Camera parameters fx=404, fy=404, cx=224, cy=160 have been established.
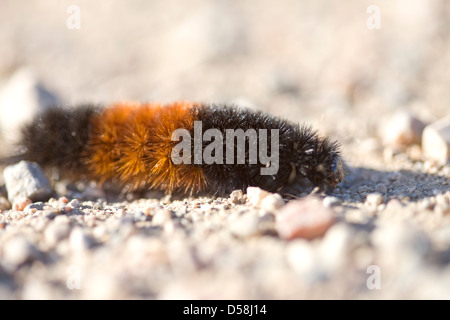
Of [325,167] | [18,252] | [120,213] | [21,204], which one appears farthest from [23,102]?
[325,167]

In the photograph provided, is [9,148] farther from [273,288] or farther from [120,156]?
[273,288]

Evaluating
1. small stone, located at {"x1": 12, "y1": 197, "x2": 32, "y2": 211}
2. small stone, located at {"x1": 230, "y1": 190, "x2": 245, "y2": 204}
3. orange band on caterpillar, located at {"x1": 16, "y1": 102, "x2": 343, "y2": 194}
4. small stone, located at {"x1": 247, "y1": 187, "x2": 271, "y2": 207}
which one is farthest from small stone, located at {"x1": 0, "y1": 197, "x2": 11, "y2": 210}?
small stone, located at {"x1": 247, "y1": 187, "x2": 271, "y2": 207}

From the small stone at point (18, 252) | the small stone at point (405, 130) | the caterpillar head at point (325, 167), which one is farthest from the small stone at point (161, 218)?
the small stone at point (405, 130)

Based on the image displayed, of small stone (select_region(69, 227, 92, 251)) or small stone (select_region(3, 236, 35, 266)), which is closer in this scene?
small stone (select_region(3, 236, 35, 266))

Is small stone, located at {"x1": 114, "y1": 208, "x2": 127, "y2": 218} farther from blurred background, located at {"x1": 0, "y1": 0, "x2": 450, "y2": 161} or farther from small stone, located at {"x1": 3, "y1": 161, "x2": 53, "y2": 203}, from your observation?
blurred background, located at {"x1": 0, "y1": 0, "x2": 450, "y2": 161}

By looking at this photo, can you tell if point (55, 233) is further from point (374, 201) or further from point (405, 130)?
point (405, 130)

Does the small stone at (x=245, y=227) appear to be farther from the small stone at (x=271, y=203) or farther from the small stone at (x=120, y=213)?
the small stone at (x=120, y=213)
